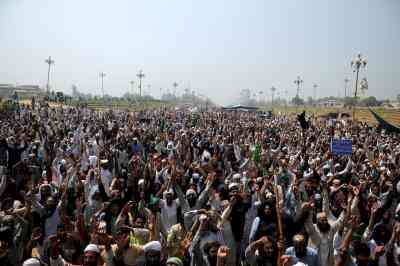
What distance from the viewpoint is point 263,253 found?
4188mm

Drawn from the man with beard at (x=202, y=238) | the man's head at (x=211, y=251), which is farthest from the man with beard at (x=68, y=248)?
the man's head at (x=211, y=251)

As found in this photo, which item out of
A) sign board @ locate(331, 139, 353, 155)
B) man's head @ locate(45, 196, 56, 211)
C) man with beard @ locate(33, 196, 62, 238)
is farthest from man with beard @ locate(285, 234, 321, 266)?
sign board @ locate(331, 139, 353, 155)

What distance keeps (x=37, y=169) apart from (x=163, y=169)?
288cm

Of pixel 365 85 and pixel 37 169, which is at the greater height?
pixel 365 85

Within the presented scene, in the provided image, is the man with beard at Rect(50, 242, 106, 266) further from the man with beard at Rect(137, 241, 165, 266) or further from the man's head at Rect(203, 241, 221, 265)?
the man's head at Rect(203, 241, 221, 265)

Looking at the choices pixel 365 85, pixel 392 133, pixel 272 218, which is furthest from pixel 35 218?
pixel 365 85

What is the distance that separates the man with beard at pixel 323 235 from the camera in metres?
4.47

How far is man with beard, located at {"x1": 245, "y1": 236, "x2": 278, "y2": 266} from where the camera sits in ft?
13.5

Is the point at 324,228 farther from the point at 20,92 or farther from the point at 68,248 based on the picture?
the point at 20,92

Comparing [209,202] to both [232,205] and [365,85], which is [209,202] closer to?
[232,205]

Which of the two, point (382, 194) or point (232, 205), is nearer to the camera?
point (232, 205)

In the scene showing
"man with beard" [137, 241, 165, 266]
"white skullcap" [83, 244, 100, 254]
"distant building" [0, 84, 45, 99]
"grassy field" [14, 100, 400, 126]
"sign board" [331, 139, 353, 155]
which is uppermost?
"distant building" [0, 84, 45, 99]

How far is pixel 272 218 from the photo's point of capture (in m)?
5.20

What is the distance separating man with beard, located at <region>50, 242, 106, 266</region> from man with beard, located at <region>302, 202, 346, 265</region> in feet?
7.72
